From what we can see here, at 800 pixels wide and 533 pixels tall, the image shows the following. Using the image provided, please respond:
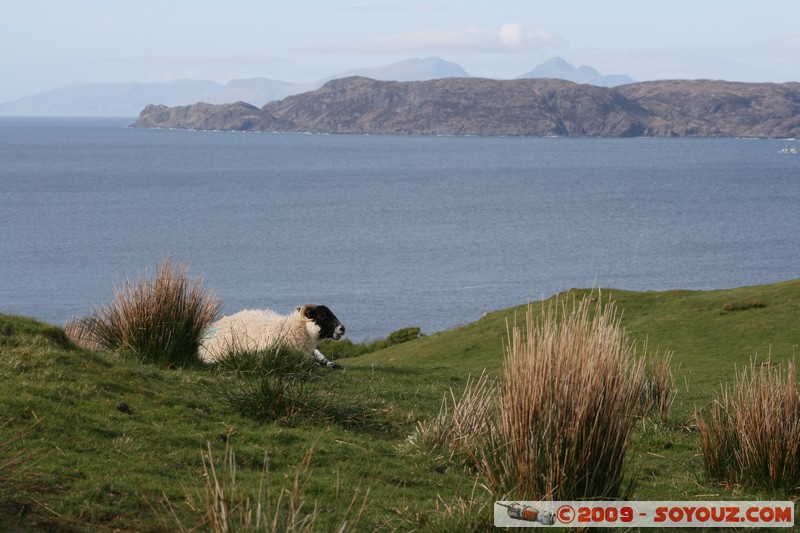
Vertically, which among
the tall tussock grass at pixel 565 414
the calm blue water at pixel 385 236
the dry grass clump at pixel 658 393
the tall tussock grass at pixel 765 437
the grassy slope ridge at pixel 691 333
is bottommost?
the calm blue water at pixel 385 236

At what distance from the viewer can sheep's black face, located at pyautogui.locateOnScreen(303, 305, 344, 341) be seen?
47.8 ft

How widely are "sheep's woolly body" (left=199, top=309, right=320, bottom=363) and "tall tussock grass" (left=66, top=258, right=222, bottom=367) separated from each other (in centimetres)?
37

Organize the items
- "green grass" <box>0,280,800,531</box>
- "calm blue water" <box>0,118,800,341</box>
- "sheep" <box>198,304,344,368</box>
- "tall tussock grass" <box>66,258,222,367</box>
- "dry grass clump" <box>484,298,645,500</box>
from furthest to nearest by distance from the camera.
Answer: "calm blue water" <box>0,118,800,341</box> < "sheep" <box>198,304,344,368</box> < "tall tussock grass" <box>66,258,222,367</box> < "dry grass clump" <box>484,298,645,500</box> < "green grass" <box>0,280,800,531</box>

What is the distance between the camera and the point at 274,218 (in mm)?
101312

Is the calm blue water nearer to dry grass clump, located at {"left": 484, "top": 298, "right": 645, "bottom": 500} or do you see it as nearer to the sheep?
the sheep

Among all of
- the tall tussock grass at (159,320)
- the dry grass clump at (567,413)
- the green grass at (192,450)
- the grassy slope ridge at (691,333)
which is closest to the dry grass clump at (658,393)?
the green grass at (192,450)

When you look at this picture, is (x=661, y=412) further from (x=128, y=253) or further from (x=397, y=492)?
(x=128, y=253)

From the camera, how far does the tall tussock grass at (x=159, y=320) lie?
12742 mm

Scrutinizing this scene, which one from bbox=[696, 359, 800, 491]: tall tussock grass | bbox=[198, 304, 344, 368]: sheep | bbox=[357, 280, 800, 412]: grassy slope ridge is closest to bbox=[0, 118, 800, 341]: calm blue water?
bbox=[357, 280, 800, 412]: grassy slope ridge

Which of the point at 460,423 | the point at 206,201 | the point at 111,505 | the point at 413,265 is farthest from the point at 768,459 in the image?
the point at 206,201

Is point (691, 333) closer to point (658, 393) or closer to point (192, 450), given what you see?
point (658, 393)

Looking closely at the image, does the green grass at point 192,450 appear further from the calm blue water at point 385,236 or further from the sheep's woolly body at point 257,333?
the calm blue water at point 385,236

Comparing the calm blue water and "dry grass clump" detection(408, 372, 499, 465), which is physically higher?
"dry grass clump" detection(408, 372, 499, 465)

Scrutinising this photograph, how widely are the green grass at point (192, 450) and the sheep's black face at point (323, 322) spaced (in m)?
0.89
